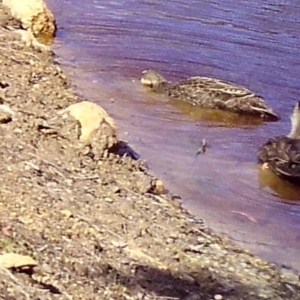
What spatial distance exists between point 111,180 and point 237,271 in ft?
4.25

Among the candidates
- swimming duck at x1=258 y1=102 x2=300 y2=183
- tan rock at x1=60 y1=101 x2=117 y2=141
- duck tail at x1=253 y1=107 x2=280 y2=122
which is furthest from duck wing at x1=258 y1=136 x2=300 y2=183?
tan rock at x1=60 y1=101 x2=117 y2=141

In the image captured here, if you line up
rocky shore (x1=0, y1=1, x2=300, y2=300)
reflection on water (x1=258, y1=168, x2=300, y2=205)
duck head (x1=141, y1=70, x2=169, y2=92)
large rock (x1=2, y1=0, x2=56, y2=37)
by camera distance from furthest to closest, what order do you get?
large rock (x1=2, y1=0, x2=56, y2=37), duck head (x1=141, y1=70, x2=169, y2=92), reflection on water (x1=258, y1=168, x2=300, y2=205), rocky shore (x1=0, y1=1, x2=300, y2=300)

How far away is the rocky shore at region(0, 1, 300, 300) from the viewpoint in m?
5.14

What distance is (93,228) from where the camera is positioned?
5852 millimetres

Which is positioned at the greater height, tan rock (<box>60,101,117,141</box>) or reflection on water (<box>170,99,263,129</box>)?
tan rock (<box>60,101,117,141</box>)

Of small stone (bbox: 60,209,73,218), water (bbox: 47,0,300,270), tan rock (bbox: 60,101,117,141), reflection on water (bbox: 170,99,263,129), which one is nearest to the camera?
small stone (bbox: 60,209,73,218)

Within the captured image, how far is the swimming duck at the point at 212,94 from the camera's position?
9711mm

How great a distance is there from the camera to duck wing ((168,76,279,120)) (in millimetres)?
9734

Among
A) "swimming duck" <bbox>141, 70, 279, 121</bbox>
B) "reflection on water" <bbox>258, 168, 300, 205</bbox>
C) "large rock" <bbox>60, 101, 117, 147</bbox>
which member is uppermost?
"large rock" <bbox>60, 101, 117, 147</bbox>

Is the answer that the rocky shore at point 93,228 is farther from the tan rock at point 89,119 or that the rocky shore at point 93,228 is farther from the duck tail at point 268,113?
the duck tail at point 268,113

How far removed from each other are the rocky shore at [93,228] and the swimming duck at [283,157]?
4.00 ft

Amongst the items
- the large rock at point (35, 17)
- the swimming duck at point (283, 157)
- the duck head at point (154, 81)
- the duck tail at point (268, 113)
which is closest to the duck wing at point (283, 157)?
the swimming duck at point (283, 157)

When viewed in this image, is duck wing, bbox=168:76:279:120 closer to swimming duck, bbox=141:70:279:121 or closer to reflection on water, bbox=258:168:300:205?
swimming duck, bbox=141:70:279:121

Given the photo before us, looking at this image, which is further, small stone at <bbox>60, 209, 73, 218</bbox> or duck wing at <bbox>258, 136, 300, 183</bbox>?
duck wing at <bbox>258, 136, 300, 183</bbox>
